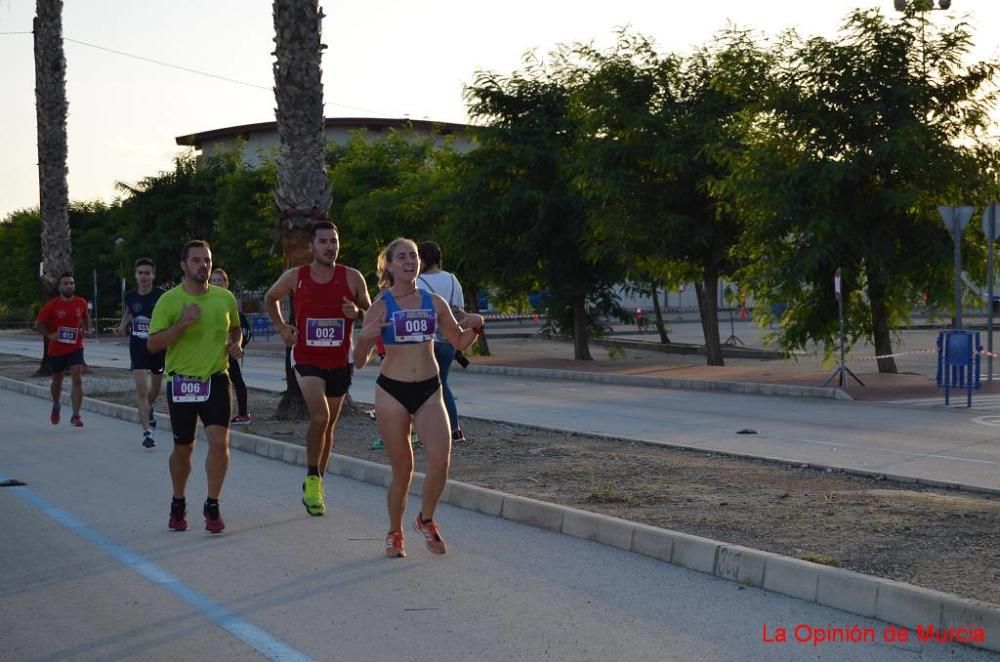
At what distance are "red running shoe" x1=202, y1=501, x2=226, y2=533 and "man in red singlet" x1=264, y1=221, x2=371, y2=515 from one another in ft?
2.72

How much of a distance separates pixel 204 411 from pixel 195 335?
51 centimetres

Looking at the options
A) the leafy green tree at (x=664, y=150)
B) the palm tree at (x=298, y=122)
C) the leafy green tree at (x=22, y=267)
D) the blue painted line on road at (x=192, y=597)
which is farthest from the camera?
the leafy green tree at (x=22, y=267)

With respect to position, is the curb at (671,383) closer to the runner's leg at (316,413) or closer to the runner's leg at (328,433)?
the runner's leg at (328,433)

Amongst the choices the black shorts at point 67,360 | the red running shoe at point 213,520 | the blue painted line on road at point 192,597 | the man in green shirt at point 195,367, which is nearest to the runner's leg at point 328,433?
the man in green shirt at point 195,367

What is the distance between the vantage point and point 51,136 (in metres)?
29.7

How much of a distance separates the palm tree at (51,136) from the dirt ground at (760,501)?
1718cm

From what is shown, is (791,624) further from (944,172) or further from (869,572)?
(944,172)

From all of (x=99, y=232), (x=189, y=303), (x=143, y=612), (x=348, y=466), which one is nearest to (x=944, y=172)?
(x=348, y=466)

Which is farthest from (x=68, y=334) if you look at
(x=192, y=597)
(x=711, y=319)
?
(x=711, y=319)

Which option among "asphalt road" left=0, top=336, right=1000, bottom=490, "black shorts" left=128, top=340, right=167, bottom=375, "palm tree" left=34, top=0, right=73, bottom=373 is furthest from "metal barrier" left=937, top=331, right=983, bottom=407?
"palm tree" left=34, top=0, right=73, bottom=373

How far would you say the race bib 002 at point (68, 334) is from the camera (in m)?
16.9

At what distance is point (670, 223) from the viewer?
28938 mm

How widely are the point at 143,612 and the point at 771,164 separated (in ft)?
65.8

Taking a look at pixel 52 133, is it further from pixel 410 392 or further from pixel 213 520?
pixel 410 392
